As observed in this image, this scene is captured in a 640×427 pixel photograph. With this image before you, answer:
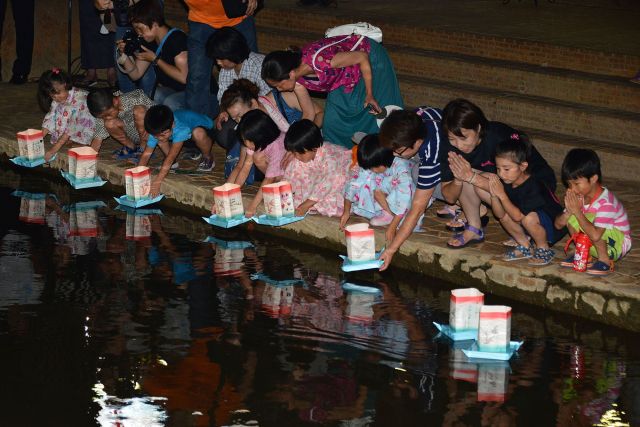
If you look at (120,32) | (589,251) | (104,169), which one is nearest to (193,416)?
(589,251)

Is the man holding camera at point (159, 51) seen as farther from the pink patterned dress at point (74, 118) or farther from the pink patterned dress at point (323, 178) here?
the pink patterned dress at point (323, 178)

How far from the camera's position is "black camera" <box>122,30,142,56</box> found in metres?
9.86

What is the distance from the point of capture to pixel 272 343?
666 cm

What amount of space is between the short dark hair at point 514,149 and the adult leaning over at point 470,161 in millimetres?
143

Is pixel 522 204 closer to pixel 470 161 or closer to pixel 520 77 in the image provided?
pixel 470 161

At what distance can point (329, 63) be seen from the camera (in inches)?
334

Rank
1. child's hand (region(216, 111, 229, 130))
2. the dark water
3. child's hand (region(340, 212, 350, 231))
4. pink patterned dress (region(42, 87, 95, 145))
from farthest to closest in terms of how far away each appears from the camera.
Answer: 1. pink patterned dress (region(42, 87, 95, 145))
2. child's hand (region(216, 111, 229, 130))
3. child's hand (region(340, 212, 350, 231))
4. the dark water

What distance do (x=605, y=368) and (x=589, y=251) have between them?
0.87 meters

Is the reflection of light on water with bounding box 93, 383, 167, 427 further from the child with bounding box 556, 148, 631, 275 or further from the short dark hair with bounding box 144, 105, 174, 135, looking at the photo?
the short dark hair with bounding box 144, 105, 174, 135

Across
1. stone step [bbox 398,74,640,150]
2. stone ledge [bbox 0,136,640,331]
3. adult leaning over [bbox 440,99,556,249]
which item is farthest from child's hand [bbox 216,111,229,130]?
adult leaning over [bbox 440,99,556,249]

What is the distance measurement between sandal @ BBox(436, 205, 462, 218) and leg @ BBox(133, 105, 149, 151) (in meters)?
2.57

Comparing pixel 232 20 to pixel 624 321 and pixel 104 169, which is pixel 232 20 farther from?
pixel 624 321

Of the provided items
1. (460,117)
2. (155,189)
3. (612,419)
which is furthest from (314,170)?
(612,419)

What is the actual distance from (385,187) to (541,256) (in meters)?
1.22
